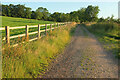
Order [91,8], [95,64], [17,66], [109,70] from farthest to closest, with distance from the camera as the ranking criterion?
[91,8]
[95,64]
[109,70]
[17,66]

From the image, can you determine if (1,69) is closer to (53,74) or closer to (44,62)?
(53,74)

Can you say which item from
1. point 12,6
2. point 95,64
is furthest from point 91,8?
point 95,64

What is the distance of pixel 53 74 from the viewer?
4.28m

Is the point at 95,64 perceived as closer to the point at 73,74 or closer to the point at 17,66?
the point at 73,74

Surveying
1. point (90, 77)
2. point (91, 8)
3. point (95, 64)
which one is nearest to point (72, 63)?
point (95, 64)

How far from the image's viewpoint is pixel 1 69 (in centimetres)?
338

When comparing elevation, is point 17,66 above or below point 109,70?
above

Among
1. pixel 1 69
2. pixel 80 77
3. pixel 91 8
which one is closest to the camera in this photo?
pixel 1 69

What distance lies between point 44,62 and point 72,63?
1313 millimetres

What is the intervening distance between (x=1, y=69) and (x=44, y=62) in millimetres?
2157

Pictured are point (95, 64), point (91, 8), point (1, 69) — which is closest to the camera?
point (1, 69)

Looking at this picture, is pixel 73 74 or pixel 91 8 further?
pixel 91 8

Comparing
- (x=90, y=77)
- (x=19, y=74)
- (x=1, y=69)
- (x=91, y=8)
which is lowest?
(x=90, y=77)

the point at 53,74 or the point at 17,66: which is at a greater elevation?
the point at 17,66
